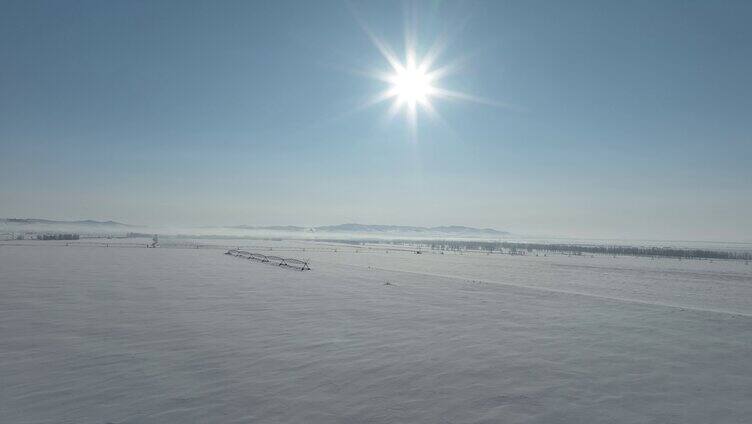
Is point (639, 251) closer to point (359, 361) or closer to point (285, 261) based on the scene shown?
→ point (285, 261)

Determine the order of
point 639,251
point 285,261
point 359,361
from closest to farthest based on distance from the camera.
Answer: point 359,361, point 285,261, point 639,251

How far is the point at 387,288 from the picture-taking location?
20953 millimetres

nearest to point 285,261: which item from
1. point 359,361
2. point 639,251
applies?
point 359,361

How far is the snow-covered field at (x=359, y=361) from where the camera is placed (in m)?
5.91

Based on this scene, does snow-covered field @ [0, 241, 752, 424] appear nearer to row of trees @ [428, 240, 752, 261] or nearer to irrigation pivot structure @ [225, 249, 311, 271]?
irrigation pivot structure @ [225, 249, 311, 271]

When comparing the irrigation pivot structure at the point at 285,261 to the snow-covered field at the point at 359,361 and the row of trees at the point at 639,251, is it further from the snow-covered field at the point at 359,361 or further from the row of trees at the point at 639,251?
the row of trees at the point at 639,251

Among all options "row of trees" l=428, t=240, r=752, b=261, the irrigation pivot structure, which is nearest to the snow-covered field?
the irrigation pivot structure

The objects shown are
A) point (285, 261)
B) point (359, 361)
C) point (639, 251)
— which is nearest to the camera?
point (359, 361)

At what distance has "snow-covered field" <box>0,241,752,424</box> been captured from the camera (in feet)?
19.4

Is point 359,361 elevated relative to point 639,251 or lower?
lower

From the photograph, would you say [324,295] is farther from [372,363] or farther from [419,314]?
[372,363]

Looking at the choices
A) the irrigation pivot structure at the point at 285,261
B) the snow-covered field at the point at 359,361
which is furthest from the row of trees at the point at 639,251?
the snow-covered field at the point at 359,361

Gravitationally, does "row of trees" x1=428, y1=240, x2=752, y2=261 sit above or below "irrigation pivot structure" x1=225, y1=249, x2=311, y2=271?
above

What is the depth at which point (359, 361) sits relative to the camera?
8180 millimetres
